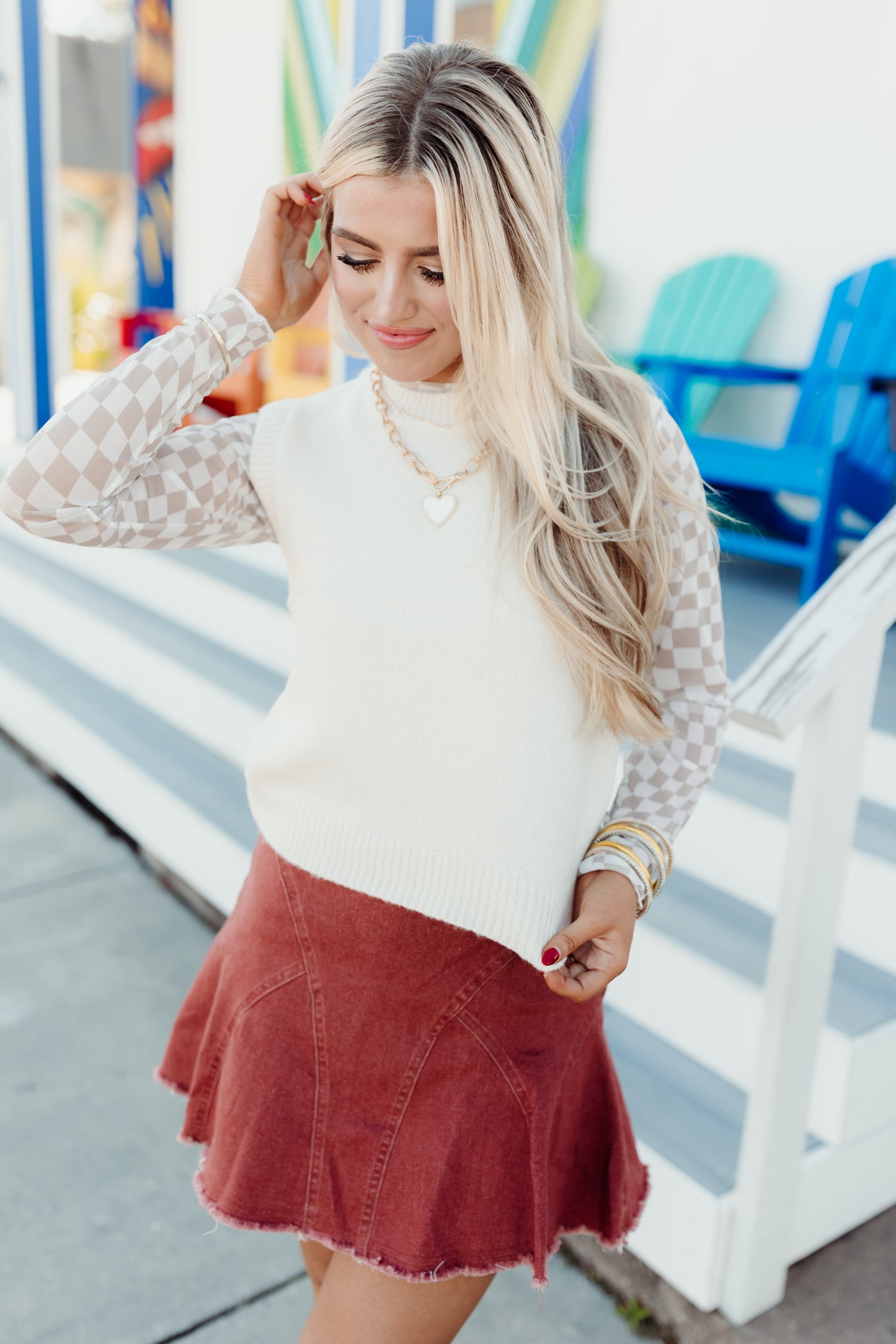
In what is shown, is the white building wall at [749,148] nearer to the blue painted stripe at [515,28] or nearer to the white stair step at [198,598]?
the blue painted stripe at [515,28]

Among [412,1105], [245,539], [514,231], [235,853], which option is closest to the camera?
[514,231]

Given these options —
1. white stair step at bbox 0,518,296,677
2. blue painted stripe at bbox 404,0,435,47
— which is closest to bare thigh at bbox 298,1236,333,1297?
white stair step at bbox 0,518,296,677

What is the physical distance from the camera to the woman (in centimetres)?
99

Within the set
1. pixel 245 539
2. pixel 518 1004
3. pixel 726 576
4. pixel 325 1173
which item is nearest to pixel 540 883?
pixel 518 1004

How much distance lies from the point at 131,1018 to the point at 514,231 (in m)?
2.11

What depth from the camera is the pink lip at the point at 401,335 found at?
1.01 m

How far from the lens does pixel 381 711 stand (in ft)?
3.43

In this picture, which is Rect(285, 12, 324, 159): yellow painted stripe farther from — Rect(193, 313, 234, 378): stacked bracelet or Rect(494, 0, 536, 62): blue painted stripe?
Rect(193, 313, 234, 378): stacked bracelet

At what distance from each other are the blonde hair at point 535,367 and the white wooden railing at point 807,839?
415 millimetres

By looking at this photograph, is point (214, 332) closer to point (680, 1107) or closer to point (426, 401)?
point (426, 401)

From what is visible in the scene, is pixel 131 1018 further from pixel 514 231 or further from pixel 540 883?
pixel 514 231

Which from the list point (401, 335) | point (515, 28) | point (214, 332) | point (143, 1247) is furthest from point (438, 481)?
point (515, 28)

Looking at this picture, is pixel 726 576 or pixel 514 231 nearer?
pixel 514 231

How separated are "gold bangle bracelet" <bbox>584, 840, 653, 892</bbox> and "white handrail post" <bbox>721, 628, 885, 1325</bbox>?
1.67 ft
